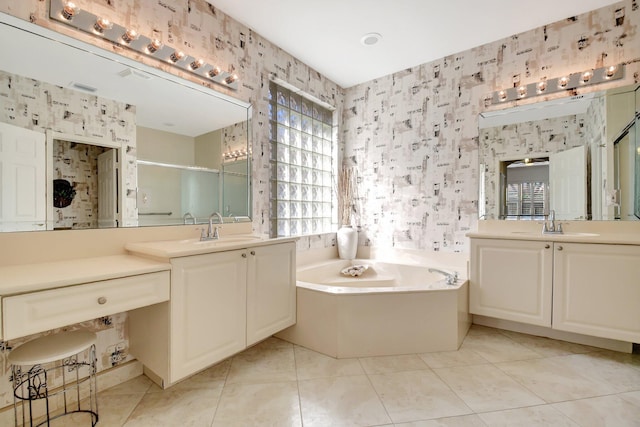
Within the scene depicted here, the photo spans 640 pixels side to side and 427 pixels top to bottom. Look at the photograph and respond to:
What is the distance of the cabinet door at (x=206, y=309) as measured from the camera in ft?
4.84

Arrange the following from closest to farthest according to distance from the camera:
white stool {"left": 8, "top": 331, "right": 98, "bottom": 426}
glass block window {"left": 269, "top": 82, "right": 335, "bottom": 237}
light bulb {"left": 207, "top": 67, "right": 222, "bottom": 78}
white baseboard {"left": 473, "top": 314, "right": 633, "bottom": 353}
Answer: white stool {"left": 8, "top": 331, "right": 98, "bottom": 426}
white baseboard {"left": 473, "top": 314, "right": 633, "bottom": 353}
light bulb {"left": 207, "top": 67, "right": 222, "bottom": 78}
glass block window {"left": 269, "top": 82, "right": 335, "bottom": 237}

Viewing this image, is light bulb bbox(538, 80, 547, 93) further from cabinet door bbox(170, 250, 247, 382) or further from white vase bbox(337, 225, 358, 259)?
cabinet door bbox(170, 250, 247, 382)

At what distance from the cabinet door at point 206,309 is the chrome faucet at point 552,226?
2439 mm

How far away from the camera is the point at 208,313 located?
160 centimetres

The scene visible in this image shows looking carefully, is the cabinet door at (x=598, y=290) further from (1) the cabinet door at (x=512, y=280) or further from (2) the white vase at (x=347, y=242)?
(2) the white vase at (x=347, y=242)

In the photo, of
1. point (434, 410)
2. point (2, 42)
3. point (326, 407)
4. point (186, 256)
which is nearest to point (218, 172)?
point (186, 256)

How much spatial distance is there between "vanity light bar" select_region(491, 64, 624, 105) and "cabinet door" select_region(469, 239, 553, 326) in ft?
4.43

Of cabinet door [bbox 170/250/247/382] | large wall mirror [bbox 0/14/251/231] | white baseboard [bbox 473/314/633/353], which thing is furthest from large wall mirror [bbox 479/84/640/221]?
large wall mirror [bbox 0/14/251/231]

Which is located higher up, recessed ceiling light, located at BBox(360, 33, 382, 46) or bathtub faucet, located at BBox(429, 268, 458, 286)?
recessed ceiling light, located at BBox(360, 33, 382, 46)

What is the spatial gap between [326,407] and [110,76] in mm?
2239

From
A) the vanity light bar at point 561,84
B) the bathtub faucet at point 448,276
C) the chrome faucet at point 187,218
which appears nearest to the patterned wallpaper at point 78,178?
the chrome faucet at point 187,218

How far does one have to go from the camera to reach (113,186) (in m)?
1.67

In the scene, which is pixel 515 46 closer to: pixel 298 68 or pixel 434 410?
pixel 298 68

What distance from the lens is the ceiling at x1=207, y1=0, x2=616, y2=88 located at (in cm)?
221
